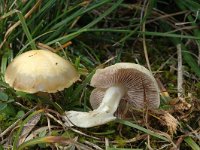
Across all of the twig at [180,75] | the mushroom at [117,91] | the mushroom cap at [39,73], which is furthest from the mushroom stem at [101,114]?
the twig at [180,75]

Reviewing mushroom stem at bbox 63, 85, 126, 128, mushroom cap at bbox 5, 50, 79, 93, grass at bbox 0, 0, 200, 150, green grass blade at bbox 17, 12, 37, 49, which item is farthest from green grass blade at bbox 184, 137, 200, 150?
green grass blade at bbox 17, 12, 37, 49

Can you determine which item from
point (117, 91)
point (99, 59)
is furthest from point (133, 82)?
point (99, 59)

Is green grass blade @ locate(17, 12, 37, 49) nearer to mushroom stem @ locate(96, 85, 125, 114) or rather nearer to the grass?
the grass

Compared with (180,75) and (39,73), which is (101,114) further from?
(180,75)

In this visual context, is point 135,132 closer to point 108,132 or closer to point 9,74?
point 108,132

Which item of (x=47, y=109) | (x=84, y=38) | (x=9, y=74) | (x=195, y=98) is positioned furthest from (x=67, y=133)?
(x=84, y=38)
